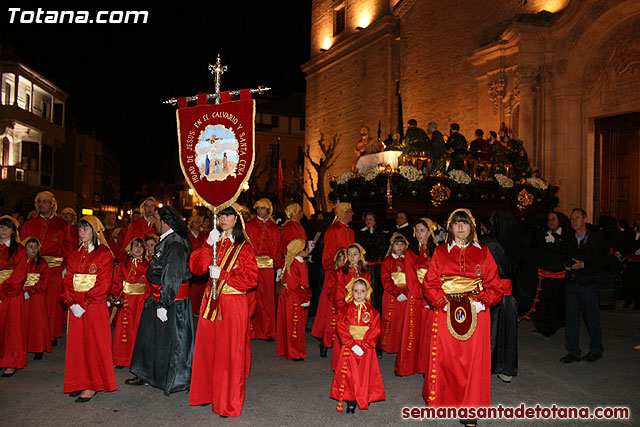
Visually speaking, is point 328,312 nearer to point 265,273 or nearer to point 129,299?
point 265,273

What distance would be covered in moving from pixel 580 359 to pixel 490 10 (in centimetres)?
1496

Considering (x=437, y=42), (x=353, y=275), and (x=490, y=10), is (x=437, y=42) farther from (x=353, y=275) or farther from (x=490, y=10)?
(x=353, y=275)

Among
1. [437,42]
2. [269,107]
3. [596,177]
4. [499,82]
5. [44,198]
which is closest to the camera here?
[44,198]

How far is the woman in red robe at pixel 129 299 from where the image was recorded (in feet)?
21.4

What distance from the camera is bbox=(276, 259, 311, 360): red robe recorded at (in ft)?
23.1

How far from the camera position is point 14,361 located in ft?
20.2

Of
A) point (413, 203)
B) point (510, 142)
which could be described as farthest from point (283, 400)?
point (510, 142)

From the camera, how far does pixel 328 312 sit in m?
7.38

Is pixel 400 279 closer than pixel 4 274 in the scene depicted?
No

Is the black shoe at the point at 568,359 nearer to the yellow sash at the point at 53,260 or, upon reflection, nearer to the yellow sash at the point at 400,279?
the yellow sash at the point at 400,279

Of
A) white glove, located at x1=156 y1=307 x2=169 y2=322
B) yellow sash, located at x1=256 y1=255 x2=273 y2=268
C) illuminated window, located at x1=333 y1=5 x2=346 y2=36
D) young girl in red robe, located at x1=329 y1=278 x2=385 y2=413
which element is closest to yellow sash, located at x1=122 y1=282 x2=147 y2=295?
white glove, located at x1=156 y1=307 x2=169 y2=322

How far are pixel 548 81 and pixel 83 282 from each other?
1460cm

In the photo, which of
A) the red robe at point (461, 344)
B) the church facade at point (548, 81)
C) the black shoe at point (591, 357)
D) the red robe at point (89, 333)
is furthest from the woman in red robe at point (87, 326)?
the church facade at point (548, 81)

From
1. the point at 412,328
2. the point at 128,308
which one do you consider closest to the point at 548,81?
the point at 412,328
